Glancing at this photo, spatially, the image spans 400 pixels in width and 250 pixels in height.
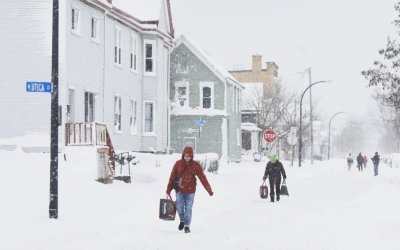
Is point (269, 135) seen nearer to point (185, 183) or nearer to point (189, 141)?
point (189, 141)

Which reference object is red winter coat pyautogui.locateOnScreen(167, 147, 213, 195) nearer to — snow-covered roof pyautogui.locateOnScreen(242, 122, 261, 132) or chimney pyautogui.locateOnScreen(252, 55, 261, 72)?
snow-covered roof pyautogui.locateOnScreen(242, 122, 261, 132)

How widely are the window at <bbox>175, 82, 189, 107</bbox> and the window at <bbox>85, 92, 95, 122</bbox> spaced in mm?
23719

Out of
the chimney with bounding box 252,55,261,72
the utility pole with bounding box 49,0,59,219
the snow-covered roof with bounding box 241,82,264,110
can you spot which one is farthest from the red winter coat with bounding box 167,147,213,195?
the chimney with bounding box 252,55,261,72

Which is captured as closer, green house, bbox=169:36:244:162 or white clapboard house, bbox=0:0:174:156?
white clapboard house, bbox=0:0:174:156

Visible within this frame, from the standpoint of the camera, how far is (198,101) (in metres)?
52.2

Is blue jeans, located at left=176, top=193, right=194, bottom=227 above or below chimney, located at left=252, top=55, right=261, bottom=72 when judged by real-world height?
below

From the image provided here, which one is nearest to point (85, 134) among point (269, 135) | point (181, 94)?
point (269, 135)

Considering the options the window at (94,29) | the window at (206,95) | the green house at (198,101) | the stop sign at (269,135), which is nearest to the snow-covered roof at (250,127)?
the green house at (198,101)

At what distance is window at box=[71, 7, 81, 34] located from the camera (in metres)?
→ 26.4

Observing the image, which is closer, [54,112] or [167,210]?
[167,210]

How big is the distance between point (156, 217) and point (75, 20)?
1307 cm

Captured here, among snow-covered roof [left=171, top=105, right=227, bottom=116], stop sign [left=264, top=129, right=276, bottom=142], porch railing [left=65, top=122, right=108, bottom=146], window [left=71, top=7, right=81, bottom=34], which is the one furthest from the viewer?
snow-covered roof [left=171, top=105, right=227, bottom=116]

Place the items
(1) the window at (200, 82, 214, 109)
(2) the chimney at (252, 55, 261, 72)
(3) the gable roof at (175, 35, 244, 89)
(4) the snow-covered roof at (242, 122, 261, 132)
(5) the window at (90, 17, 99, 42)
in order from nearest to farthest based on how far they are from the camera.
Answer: (5) the window at (90, 17, 99, 42)
(3) the gable roof at (175, 35, 244, 89)
(1) the window at (200, 82, 214, 109)
(4) the snow-covered roof at (242, 122, 261, 132)
(2) the chimney at (252, 55, 261, 72)

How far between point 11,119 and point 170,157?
871 cm
